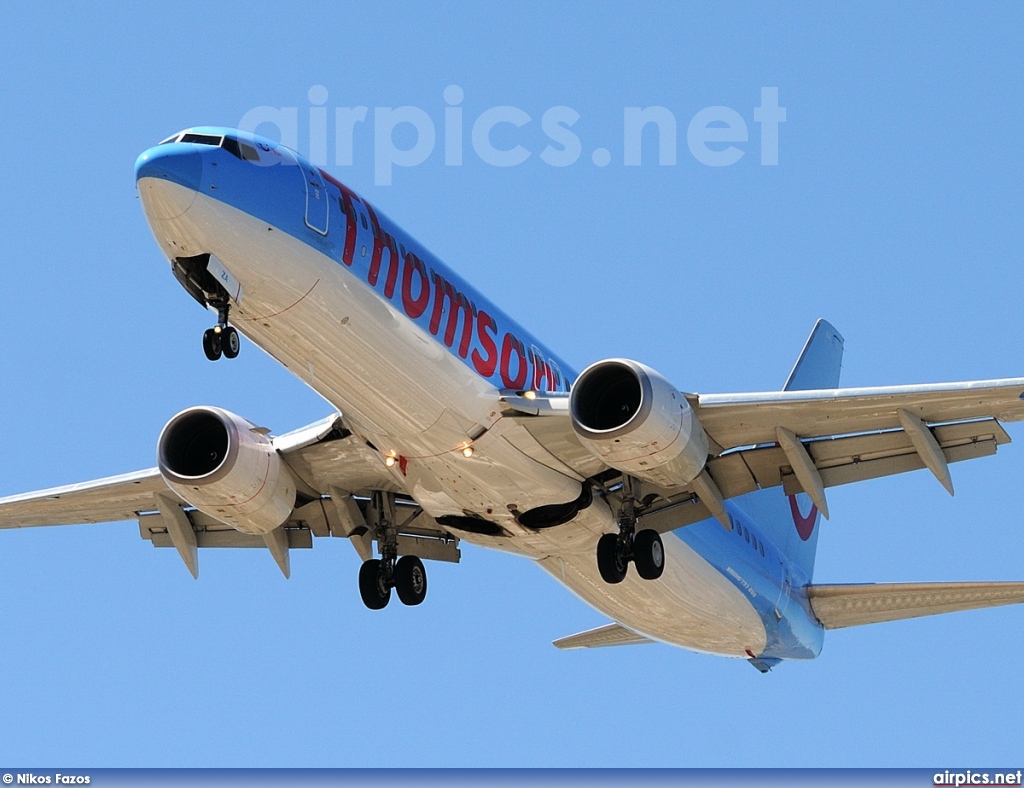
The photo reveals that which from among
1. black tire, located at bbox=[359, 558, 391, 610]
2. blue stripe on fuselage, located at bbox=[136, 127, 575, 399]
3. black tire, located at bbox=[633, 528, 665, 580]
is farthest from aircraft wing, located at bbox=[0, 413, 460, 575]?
black tire, located at bbox=[633, 528, 665, 580]

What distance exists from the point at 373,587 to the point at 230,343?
7.32 meters

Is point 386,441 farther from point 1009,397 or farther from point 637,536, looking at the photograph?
point 1009,397

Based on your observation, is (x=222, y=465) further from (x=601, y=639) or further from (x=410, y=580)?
(x=601, y=639)

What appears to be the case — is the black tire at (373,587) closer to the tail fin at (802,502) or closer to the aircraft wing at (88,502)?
the aircraft wing at (88,502)

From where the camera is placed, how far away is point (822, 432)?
24.3 metres

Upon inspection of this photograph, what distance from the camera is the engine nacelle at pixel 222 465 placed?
2489cm

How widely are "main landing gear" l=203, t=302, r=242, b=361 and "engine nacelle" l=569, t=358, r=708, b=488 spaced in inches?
193

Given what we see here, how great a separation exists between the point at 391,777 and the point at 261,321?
951cm

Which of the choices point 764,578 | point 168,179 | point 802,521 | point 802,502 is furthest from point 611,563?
point 802,502

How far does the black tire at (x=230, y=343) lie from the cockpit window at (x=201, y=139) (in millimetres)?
2414

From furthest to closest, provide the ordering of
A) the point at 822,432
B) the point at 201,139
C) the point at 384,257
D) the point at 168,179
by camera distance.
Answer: the point at 822,432 → the point at 384,257 → the point at 201,139 → the point at 168,179

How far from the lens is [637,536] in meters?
25.2

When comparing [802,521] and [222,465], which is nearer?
[222,465]

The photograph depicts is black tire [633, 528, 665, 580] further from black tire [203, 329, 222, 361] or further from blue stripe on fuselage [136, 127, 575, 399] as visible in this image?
black tire [203, 329, 222, 361]
